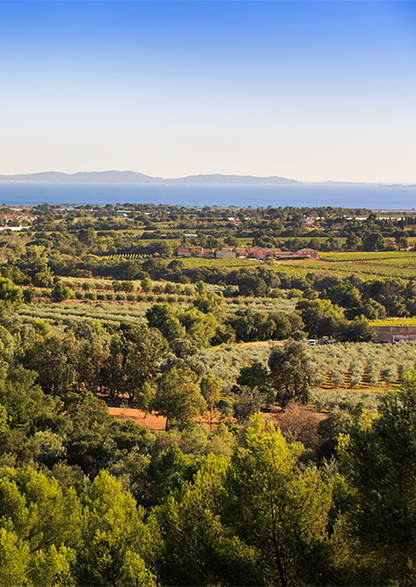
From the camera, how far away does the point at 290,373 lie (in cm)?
2283

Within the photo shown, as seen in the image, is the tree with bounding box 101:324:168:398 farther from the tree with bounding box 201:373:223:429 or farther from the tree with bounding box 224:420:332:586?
the tree with bounding box 224:420:332:586

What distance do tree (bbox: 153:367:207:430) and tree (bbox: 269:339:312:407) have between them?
181 inches

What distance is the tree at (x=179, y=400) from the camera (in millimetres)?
19562

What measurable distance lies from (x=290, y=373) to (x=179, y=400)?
A: 5.73m

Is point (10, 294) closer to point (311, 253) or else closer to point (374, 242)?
point (311, 253)

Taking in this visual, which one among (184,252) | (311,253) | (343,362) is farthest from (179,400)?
(311,253)

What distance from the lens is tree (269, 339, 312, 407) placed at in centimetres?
2275

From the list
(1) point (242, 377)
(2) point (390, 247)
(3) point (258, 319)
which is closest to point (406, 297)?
(3) point (258, 319)

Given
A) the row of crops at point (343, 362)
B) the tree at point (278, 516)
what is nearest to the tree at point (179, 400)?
the row of crops at point (343, 362)

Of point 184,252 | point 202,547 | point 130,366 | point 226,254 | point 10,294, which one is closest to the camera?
point 202,547

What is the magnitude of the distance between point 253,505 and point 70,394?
15.0 meters

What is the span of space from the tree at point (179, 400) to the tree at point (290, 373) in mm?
4594

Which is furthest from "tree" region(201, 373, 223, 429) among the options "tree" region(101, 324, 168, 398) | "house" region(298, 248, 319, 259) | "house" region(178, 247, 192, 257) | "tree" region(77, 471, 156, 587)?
"house" region(298, 248, 319, 259)

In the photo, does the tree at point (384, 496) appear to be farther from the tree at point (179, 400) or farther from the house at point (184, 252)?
the house at point (184, 252)
